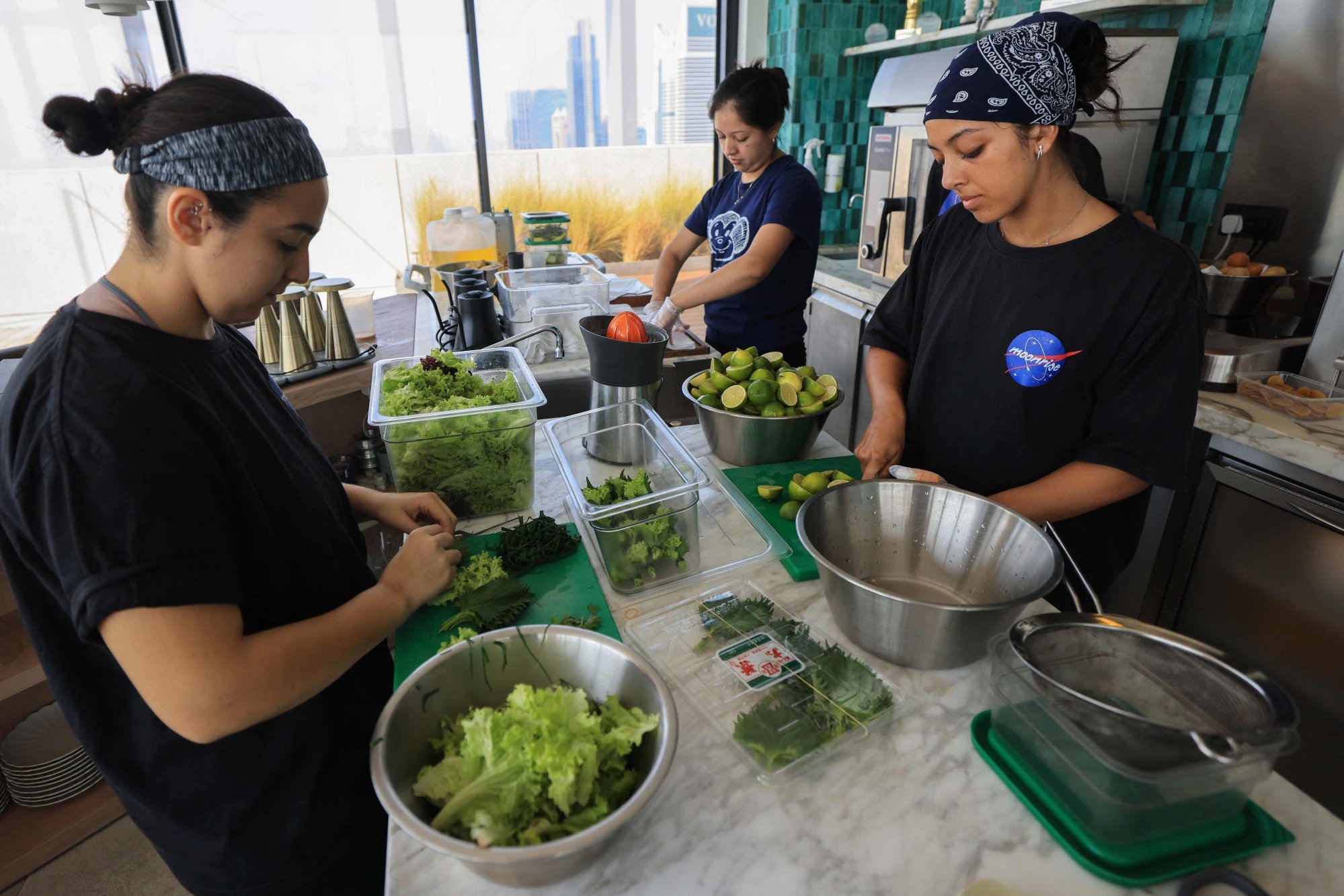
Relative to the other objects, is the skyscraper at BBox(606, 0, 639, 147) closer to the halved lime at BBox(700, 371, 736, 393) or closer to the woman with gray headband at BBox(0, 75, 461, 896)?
the halved lime at BBox(700, 371, 736, 393)

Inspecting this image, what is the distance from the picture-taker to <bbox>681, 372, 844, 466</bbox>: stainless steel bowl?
5.79ft

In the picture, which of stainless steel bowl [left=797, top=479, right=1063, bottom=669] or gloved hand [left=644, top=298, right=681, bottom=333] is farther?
gloved hand [left=644, top=298, right=681, bottom=333]

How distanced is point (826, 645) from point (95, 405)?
40.6 inches

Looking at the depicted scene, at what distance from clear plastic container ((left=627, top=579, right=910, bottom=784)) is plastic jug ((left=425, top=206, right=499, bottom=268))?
320cm

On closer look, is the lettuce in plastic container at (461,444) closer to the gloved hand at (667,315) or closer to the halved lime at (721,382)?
the halved lime at (721,382)

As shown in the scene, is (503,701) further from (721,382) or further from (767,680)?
(721,382)

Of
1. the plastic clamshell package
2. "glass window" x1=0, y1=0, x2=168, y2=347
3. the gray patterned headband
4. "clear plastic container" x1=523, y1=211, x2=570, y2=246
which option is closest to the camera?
the gray patterned headband

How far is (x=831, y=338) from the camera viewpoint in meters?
4.35

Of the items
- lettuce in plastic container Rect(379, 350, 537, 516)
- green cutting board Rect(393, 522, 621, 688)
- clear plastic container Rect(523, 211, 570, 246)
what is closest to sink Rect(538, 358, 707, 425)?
lettuce in plastic container Rect(379, 350, 537, 516)

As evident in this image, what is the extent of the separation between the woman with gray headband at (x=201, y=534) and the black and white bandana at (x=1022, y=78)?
1209 millimetres

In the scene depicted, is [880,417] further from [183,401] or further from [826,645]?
[183,401]

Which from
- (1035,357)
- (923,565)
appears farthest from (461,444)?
(1035,357)

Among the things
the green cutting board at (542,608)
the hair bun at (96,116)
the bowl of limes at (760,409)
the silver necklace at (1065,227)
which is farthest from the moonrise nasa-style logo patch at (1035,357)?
the hair bun at (96,116)

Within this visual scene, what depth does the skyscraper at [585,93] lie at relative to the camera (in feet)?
15.6
